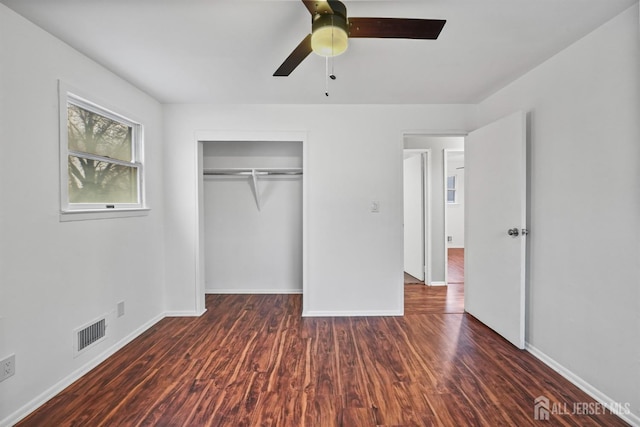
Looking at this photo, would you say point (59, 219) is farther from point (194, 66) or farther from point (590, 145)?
point (590, 145)

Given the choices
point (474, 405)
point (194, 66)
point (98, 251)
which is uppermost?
point (194, 66)

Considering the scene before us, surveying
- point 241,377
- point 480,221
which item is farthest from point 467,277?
point 241,377

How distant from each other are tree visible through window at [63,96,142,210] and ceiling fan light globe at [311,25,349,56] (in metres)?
1.88

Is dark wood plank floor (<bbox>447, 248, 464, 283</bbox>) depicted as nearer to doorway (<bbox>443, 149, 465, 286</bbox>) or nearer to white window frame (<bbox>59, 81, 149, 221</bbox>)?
doorway (<bbox>443, 149, 465, 286</bbox>)

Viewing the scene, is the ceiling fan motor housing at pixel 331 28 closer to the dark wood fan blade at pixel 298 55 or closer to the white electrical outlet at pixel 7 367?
the dark wood fan blade at pixel 298 55

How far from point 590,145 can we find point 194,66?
2823 millimetres

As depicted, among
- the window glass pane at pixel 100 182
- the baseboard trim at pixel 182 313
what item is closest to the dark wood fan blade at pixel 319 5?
the window glass pane at pixel 100 182

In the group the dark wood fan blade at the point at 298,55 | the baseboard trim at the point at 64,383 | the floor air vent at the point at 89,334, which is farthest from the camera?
the floor air vent at the point at 89,334

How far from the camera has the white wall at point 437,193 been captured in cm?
430

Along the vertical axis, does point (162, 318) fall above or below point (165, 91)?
below

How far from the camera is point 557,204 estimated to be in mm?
2090

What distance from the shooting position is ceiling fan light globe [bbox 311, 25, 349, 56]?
1306 mm

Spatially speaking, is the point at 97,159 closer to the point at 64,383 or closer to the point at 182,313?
the point at 64,383

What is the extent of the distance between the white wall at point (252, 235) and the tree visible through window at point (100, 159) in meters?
1.17
